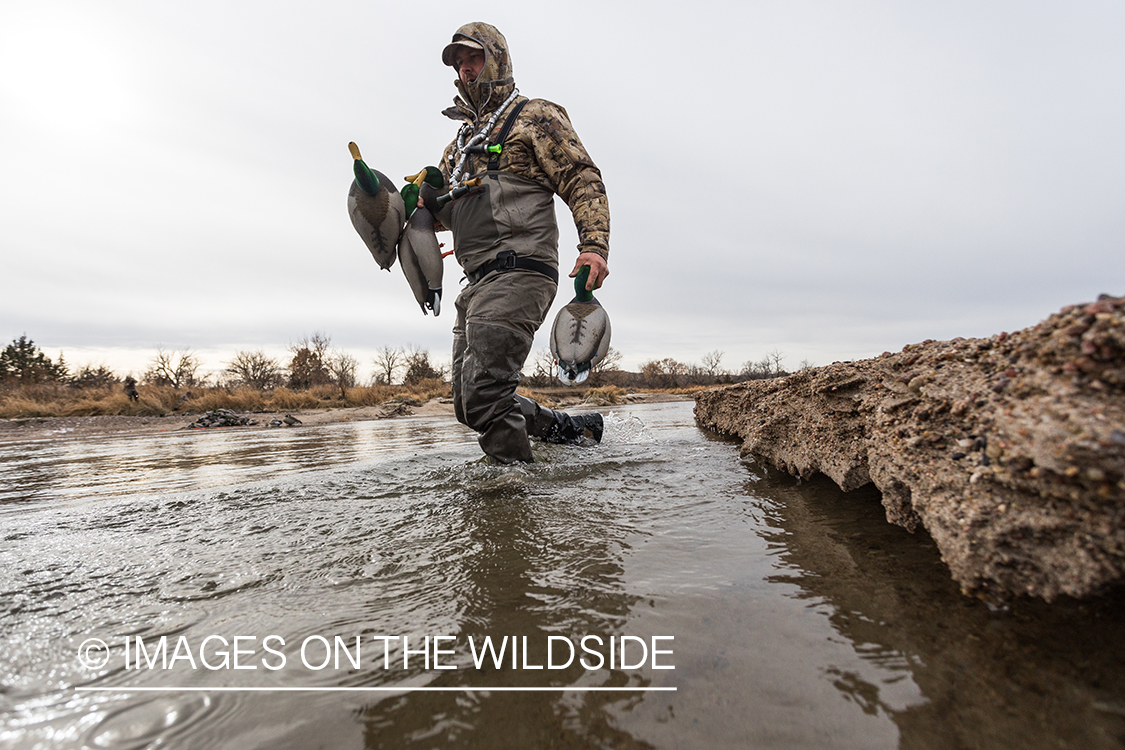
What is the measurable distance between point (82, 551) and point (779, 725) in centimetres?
208

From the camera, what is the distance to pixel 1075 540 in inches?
28.0

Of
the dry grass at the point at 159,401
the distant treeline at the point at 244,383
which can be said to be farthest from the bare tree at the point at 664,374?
the dry grass at the point at 159,401

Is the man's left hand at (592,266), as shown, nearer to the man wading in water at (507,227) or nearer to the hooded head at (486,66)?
the man wading in water at (507,227)

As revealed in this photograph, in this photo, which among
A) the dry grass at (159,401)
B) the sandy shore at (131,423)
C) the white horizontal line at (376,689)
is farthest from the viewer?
the dry grass at (159,401)

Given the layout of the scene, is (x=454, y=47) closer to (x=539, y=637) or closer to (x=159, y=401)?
(x=539, y=637)

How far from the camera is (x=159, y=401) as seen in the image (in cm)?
1388

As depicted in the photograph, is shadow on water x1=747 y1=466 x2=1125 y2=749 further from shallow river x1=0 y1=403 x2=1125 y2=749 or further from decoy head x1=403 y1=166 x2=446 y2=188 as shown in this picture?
decoy head x1=403 y1=166 x2=446 y2=188

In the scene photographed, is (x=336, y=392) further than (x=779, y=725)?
Yes

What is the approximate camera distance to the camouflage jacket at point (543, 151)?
290 cm

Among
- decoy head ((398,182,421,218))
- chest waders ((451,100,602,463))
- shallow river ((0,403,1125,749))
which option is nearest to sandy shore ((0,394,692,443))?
decoy head ((398,182,421,218))

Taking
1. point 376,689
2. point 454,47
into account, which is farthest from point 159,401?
point 376,689

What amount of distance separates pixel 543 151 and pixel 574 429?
237 cm

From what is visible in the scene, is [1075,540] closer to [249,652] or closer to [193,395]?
[249,652]

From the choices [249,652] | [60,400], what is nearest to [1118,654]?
[249,652]
